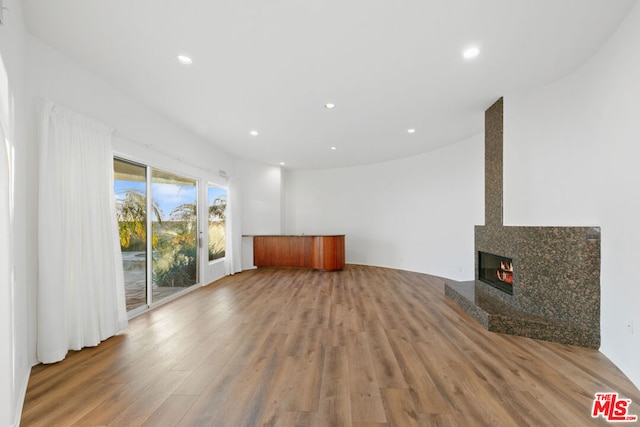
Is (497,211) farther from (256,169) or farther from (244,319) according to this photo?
(256,169)

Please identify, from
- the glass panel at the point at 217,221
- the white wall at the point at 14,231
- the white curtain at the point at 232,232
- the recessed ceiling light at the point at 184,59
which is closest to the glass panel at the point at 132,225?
the white wall at the point at 14,231

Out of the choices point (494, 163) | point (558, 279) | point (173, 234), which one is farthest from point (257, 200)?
point (558, 279)

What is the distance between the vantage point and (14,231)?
6.52ft

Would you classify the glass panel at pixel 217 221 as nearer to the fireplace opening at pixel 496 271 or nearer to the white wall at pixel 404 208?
the white wall at pixel 404 208

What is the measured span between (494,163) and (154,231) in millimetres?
5263

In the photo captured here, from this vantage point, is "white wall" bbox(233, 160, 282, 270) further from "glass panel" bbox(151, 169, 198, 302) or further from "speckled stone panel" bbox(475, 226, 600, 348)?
"speckled stone panel" bbox(475, 226, 600, 348)

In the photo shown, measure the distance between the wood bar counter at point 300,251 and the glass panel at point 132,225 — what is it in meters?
3.84

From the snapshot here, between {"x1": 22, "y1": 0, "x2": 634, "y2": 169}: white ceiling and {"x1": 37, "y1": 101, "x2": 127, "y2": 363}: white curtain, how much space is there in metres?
0.83

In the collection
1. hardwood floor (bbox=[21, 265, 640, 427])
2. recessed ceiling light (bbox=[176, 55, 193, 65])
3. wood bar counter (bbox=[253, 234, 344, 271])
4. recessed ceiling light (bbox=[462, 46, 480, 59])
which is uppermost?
recessed ceiling light (bbox=[462, 46, 480, 59])

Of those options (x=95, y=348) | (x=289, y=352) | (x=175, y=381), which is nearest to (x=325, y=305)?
(x=289, y=352)

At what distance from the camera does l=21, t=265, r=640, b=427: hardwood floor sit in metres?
1.83

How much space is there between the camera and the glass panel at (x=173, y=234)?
172 inches

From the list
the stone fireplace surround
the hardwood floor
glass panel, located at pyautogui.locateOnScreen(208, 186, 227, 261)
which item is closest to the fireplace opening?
the stone fireplace surround

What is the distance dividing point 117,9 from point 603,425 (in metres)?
4.51
